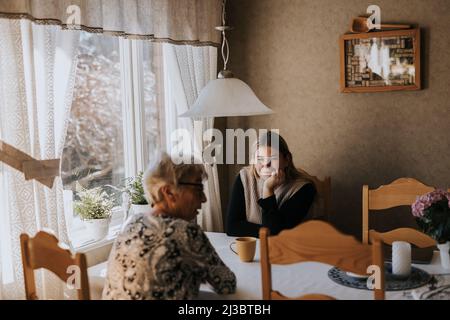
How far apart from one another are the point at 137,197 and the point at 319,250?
1.25m

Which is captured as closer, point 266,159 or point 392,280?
point 392,280

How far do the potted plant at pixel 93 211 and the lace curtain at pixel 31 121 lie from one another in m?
0.37

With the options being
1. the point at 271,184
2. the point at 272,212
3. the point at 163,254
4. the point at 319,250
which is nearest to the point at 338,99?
the point at 271,184

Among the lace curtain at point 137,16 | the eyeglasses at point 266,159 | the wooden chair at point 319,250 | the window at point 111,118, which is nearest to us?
the wooden chair at point 319,250

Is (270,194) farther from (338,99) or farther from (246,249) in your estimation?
(338,99)

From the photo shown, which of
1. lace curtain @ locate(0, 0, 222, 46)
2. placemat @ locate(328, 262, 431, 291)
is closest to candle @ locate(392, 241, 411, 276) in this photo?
placemat @ locate(328, 262, 431, 291)

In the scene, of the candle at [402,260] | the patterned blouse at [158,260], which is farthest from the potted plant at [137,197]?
the candle at [402,260]

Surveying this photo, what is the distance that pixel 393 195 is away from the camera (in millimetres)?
2471

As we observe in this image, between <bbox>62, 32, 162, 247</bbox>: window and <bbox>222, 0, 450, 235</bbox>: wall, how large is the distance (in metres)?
0.72

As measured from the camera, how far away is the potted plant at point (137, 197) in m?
2.50

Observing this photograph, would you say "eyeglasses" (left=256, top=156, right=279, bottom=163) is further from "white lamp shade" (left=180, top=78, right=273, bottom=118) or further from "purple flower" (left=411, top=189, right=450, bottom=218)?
"purple flower" (left=411, top=189, right=450, bottom=218)

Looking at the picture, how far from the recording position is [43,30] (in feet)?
6.69

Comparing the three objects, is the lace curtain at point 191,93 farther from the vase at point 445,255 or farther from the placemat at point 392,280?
the vase at point 445,255

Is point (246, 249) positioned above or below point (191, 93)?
below
